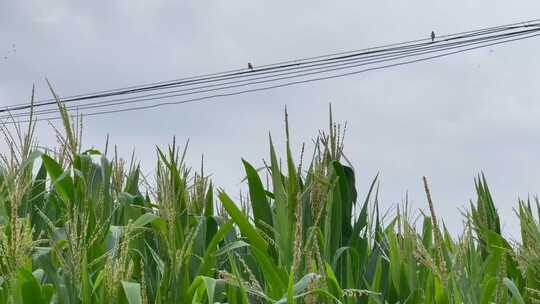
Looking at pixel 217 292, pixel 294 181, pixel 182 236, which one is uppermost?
pixel 294 181

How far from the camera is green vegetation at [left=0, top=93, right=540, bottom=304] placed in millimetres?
2109

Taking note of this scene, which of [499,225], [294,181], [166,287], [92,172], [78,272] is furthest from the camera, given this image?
[499,225]

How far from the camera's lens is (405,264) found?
2744mm

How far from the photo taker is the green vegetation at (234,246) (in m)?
2.11

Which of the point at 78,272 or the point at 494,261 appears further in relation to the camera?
the point at 494,261

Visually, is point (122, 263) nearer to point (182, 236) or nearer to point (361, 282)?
point (182, 236)

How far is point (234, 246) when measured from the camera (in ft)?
8.57

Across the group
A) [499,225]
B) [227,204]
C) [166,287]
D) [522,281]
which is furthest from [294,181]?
[499,225]

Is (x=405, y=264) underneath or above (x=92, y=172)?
underneath

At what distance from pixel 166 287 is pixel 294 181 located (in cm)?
62

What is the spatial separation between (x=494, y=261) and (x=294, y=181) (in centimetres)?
81

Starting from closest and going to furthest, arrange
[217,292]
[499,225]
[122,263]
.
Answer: [122,263], [217,292], [499,225]

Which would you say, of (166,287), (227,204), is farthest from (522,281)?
(166,287)

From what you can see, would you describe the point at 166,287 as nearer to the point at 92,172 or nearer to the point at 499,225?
the point at 92,172
